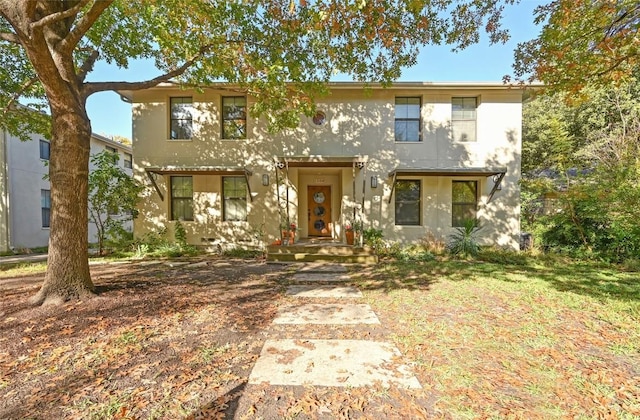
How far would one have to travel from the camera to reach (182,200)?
9758 millimetres

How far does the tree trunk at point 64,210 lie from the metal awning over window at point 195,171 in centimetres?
448

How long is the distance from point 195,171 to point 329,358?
7839 mm

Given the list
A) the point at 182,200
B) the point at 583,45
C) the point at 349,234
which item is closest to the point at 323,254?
the point at 349,234

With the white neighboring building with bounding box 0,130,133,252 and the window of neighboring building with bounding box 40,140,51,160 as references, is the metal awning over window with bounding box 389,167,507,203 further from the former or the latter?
the window of neighboring building with bounding box 40,140,51,160

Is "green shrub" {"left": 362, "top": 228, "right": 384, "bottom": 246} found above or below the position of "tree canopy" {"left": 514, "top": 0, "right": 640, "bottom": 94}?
below

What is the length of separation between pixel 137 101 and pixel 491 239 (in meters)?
13.3

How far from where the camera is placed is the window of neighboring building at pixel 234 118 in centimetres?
958

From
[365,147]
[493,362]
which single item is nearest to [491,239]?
[365,147]

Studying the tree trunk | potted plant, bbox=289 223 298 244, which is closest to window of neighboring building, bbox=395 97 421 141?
potted plant, bbox=289 223 298 244

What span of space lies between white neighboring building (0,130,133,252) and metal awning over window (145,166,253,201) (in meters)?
5.06

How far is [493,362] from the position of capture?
2691 millimetres

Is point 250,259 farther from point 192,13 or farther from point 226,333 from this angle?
point 192,13

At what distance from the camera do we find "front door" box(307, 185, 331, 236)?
10.5m

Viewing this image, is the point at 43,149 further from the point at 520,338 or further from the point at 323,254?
the point at 520,338
